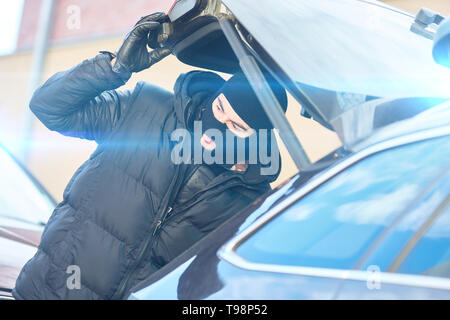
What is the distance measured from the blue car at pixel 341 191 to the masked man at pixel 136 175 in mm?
374

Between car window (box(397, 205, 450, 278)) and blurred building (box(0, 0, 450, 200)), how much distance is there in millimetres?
6785

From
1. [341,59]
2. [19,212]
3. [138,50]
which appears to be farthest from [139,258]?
[19,212]

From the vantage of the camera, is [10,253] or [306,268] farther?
[10,253]

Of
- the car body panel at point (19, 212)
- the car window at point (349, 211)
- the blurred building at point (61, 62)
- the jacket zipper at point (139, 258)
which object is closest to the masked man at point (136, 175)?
the jacket zipper at point (139, 258)

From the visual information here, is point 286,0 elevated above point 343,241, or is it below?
above

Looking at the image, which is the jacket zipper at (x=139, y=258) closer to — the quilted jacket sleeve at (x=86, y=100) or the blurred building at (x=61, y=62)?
the quilted jacket sleeve at (x=86, y=100)

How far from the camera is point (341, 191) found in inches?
43.4
